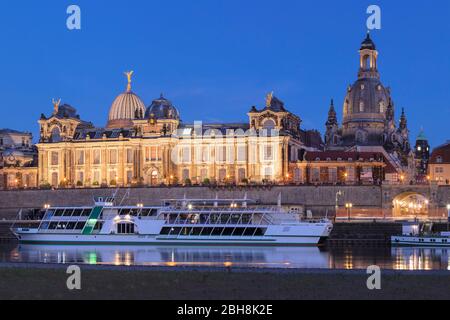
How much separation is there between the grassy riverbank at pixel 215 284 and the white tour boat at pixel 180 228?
38667mm

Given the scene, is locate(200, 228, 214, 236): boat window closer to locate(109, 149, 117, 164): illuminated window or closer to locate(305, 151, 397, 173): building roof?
locate(305, 151, 397, 173): building roof

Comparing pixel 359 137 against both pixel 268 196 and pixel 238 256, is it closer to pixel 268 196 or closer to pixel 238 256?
pixel 268 196

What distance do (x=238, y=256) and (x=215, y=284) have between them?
91.2ft

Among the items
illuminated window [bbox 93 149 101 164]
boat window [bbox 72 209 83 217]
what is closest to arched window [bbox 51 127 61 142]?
illuminated window [bbox 93 149 101 164]

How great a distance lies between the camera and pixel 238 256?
56125 millimetres

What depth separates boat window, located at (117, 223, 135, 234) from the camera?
74812mm

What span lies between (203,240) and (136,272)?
40.1 metres

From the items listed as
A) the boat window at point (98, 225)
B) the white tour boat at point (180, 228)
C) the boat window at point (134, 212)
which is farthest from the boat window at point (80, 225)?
the boat window at point (134, 212)

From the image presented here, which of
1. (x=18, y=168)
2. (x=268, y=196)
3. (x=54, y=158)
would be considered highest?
(x=54, y=158)

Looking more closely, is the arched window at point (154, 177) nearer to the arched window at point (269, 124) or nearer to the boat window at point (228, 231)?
the arched window at point (269, 124)

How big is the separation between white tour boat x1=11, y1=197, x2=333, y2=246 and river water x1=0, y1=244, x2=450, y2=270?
362 cm

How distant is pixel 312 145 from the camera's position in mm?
128750

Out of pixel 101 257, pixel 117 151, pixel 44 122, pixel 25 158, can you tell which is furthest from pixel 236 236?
pixel 25 158

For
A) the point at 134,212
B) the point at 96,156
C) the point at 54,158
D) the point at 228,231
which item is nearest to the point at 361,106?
the point at 96,156
